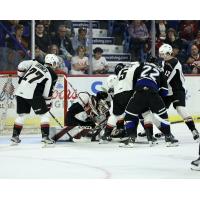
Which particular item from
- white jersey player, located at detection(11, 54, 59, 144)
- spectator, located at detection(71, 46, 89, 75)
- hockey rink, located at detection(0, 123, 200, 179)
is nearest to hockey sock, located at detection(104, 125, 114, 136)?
hockey rink, located at detection(0, 123, 200, 179)

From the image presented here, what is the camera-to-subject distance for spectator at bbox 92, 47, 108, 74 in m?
9.25

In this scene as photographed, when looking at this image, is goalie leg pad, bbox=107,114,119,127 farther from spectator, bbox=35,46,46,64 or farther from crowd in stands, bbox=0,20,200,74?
spectator, bbox=35,46,46,64

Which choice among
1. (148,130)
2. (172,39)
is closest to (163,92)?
(148,130)

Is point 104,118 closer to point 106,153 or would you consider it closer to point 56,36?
point 106,153

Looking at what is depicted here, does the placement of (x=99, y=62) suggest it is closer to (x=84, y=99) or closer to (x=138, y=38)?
(x=138, y=38)

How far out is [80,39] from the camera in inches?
376

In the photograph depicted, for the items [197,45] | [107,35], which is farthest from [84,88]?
[197,45]

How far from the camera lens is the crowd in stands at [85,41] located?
9.10m

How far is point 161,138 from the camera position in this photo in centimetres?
712

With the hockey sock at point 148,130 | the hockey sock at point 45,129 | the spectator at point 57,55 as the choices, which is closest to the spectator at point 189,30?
the spectator at point 57,55

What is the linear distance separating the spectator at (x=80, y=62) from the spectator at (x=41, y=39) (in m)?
0.45

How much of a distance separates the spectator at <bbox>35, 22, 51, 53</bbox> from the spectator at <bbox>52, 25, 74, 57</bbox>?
19 cm

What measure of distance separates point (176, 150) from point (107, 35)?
469 centimetres

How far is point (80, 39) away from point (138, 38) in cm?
106
